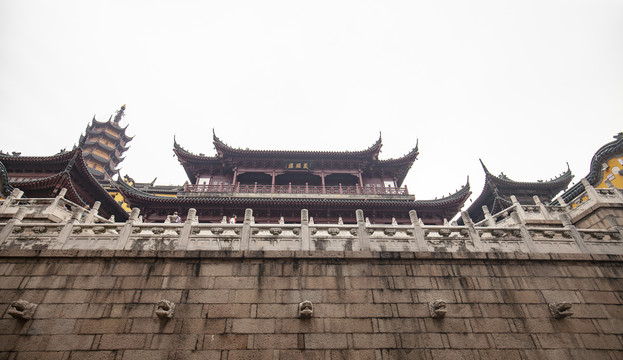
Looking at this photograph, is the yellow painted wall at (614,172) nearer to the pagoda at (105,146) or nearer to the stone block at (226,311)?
the stone block at (226,311)

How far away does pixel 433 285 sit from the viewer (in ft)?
22.7

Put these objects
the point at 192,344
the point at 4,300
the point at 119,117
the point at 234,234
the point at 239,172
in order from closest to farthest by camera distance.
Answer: the point at 192,344, the point at 4,300, the point at 234,234, the point at 239,172, the point at 119,117

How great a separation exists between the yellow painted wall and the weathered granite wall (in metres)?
9.06

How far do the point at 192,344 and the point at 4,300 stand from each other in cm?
419

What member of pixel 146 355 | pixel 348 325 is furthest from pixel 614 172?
pixel 146 355

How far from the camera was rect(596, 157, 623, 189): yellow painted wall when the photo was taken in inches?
545

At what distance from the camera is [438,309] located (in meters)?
6.40

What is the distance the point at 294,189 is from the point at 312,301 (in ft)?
37.1

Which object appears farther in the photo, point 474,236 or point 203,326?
point 474,236

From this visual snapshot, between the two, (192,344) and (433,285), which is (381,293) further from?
(192,344)

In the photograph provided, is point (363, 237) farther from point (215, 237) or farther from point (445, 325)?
point (215, 237)

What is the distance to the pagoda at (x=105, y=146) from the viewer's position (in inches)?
1316

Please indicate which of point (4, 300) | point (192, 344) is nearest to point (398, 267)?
point (192, 344)

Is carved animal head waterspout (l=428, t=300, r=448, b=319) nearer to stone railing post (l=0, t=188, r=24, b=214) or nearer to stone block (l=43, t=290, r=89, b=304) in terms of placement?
stone block (l=43, t=290, r=89, b=304)
